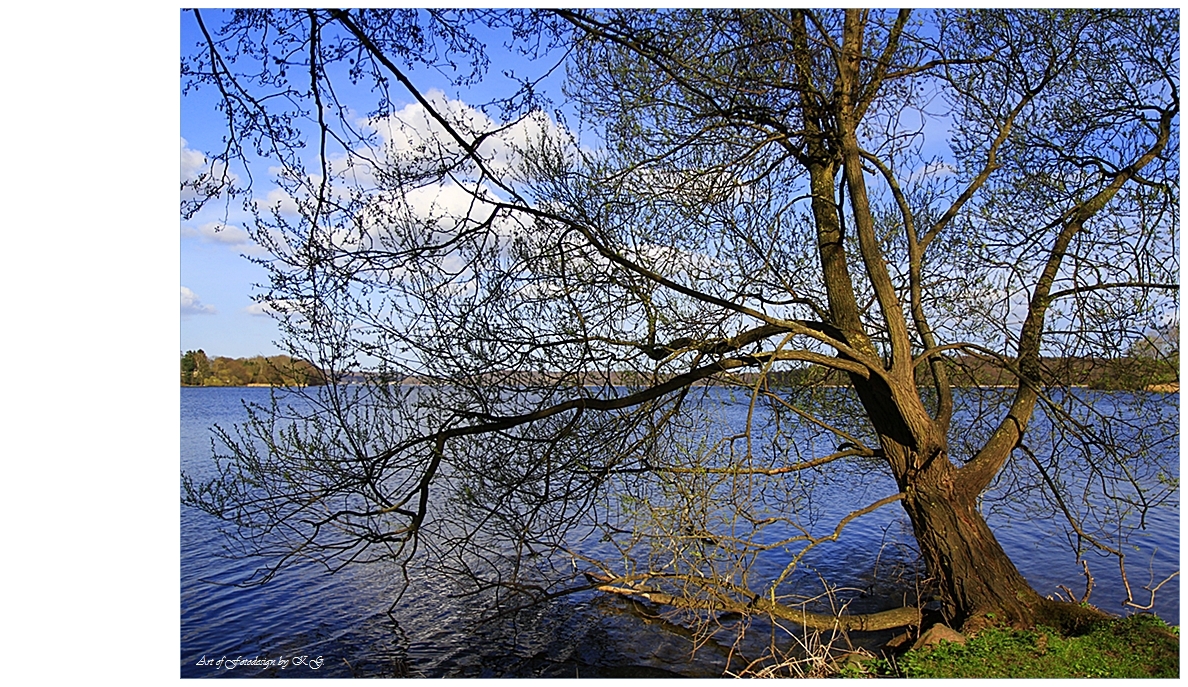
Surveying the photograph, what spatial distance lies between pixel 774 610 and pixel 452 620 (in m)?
3.25

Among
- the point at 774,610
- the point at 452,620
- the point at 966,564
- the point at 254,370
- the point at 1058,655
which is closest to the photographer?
the point at 1058,655

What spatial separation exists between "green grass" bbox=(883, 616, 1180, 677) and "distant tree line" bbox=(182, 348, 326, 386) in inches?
138

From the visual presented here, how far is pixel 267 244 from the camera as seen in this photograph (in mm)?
4480

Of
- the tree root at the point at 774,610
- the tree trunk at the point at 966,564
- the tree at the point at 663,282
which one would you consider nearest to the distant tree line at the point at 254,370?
the tree at the point at 663,282

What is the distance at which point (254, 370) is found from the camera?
4.56 metres

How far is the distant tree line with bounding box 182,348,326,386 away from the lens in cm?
442

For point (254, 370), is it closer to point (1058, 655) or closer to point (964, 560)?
point (964, 560)

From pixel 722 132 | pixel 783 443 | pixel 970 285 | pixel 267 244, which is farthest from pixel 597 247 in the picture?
pixel 783 443

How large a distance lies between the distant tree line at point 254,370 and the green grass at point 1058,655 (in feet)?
11.5

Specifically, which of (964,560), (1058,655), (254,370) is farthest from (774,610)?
(254,370)

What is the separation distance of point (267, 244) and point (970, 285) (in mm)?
4581

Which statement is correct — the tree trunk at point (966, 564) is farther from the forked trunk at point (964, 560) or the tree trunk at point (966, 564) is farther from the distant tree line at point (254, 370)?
the distant tree line at point (254, 370)
